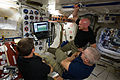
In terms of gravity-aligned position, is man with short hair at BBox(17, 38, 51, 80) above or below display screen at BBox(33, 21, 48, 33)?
below

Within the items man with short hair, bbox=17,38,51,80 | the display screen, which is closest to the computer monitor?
the display screen

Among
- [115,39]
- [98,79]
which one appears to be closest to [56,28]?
[98,79]

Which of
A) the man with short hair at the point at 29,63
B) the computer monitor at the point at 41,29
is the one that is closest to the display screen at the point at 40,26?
the computer monitor at the point at 41,29

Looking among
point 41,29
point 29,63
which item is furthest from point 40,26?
point 29,63

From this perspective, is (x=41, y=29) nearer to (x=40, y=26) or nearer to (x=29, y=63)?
(x=40, y=26)

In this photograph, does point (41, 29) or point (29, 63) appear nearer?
point (29, 63)

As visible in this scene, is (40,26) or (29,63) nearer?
(29,63)

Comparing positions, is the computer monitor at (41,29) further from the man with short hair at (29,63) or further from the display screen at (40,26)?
the man with short hair at (29,63)

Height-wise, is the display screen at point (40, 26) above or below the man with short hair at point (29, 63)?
above

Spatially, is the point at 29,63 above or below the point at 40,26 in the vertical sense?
below

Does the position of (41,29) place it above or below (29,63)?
above

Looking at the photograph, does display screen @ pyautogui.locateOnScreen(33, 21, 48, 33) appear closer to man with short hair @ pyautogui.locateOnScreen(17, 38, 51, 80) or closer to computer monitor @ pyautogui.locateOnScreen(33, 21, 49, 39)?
computer monitor @ pyautogui.locateOnScreen(33, 21, 49, 39)

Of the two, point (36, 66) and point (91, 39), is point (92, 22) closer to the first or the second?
point (91, 39)

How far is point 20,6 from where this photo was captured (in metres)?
1.79
